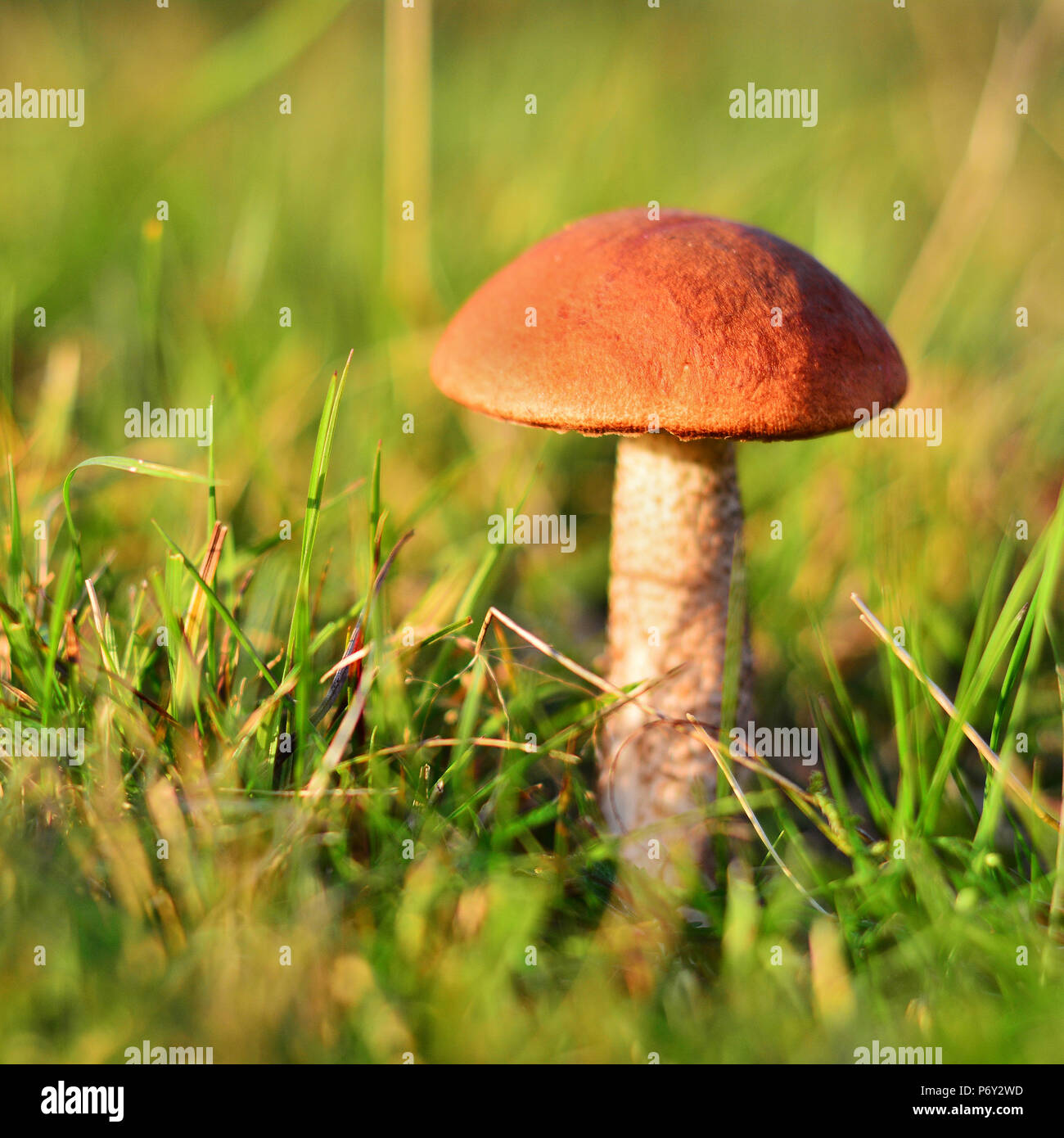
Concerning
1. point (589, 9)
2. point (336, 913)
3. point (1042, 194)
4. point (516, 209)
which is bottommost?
point (336, 913)

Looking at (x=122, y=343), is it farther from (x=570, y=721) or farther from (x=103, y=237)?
(x=570, y=721)

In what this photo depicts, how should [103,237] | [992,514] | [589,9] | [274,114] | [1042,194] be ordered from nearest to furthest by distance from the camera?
[992,514] → [103,237] → [1042,194] → [274,114] → [589,9]

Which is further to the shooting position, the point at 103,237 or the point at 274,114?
the point at 274,114

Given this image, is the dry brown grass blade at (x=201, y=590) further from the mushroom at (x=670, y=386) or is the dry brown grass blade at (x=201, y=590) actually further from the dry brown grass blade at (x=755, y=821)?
the dry brown grass blade at (x=755, y=821)

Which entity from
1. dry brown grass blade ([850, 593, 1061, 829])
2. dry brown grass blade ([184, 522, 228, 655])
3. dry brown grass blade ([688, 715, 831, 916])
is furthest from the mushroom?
dry brown grass blade ([184, 522, 228, 655])

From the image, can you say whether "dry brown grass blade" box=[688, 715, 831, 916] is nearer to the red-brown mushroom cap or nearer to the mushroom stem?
the mushroom stem

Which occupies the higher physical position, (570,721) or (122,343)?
(122,343)

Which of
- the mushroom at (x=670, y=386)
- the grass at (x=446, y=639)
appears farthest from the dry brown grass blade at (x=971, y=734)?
the mushroom at (x=670, y=386)
